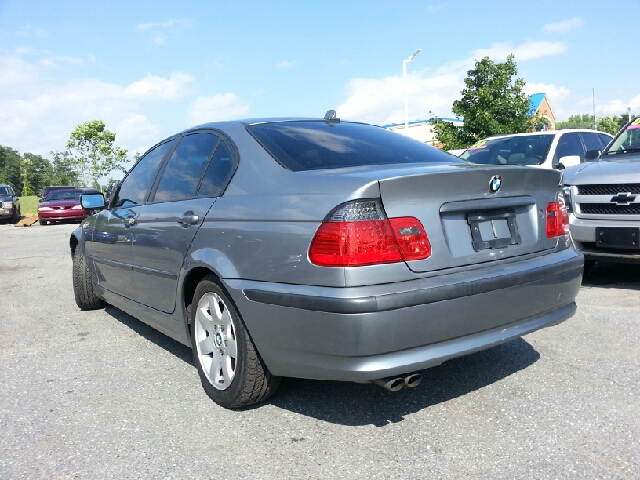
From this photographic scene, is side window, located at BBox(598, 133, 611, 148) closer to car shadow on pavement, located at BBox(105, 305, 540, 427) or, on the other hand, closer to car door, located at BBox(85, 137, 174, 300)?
car shadow on pavement, located at BBox(105, 305, 540, 427)

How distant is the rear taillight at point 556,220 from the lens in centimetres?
322

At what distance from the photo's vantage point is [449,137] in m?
22.5

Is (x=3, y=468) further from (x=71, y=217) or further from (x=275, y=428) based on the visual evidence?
(x=71, y=217)

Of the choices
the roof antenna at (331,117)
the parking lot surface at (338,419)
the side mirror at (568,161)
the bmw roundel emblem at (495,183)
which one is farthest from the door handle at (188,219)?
the side mirror at (568,161)

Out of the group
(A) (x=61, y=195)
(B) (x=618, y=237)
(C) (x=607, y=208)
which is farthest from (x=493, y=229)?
(A) (x=61, y=195)

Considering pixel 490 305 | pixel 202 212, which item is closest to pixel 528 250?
pixel 490 305

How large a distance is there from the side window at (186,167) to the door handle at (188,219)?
16 cm

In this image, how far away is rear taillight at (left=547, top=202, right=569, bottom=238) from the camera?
3.22 m

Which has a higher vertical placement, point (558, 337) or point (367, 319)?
point (367, 319)

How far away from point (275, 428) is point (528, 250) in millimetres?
1560

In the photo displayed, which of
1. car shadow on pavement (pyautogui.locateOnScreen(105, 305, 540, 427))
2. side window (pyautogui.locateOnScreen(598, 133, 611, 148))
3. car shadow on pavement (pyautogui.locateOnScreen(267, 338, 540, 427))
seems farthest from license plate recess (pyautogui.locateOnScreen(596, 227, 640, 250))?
side window (pyautogui.locateOnScreen(598, 133, 611, 148))

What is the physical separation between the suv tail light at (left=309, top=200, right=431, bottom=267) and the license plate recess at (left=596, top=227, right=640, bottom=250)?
3.57 meters

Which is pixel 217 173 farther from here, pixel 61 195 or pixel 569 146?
pixel 61 195

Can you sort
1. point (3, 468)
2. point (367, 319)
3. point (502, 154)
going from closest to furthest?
point (367, 319)
point (3, 468)
point (502, 154)
